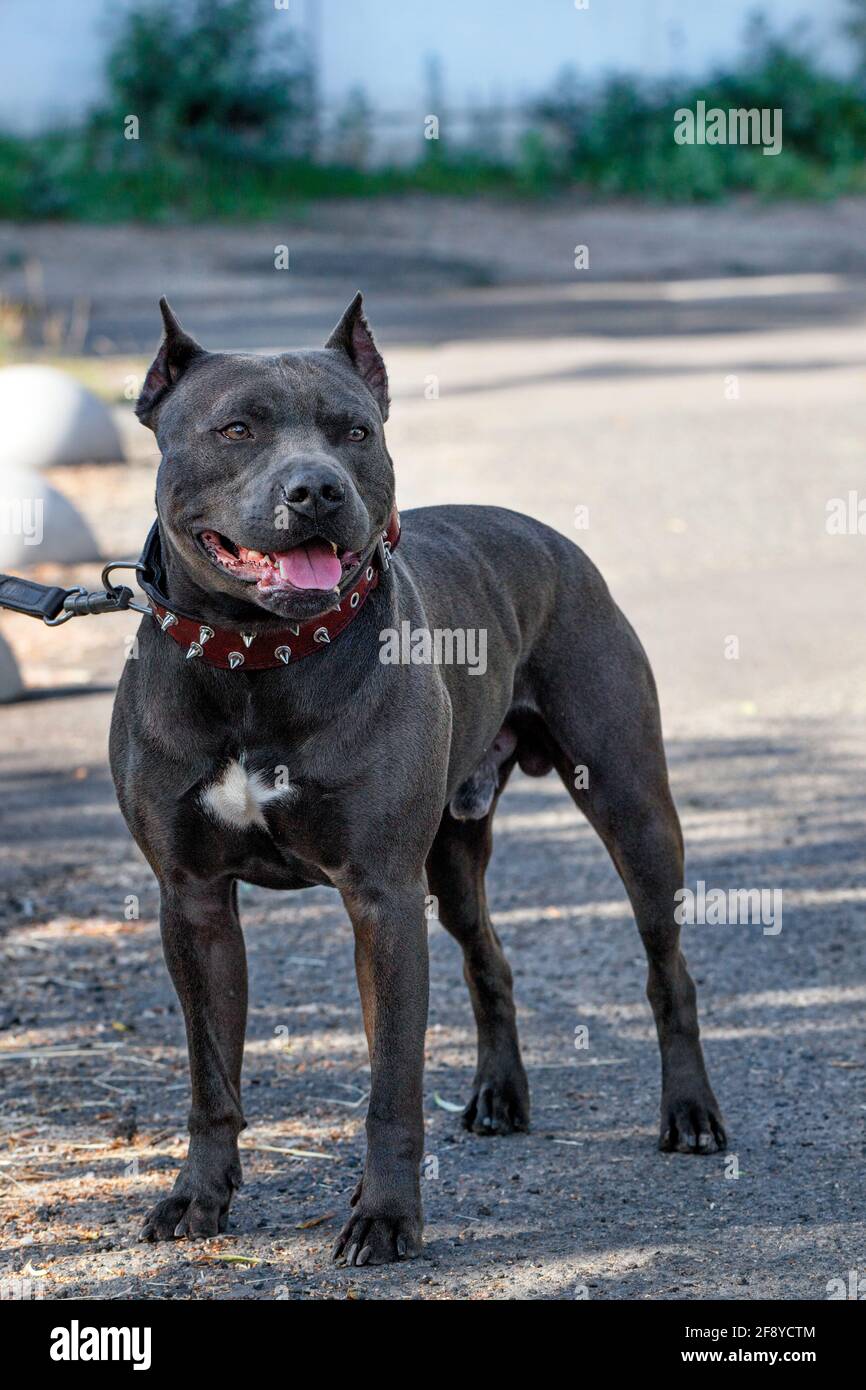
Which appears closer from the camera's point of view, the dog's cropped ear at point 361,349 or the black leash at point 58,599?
the dog's cropped ear at point 361,349

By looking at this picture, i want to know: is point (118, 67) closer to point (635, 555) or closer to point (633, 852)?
point (635, 555)

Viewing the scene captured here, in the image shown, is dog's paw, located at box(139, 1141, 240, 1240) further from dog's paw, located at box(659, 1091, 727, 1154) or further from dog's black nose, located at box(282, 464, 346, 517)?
dog's black nose, located at box(282, 464, 346, 517)

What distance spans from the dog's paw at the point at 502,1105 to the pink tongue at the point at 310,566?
63.3 inches

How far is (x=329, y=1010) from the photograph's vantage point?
5.32 meters

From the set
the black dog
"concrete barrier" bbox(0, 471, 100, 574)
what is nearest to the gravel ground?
"concrete barrier" bbox(0, 471, 100, 574)

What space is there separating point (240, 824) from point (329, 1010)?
69.3 inches

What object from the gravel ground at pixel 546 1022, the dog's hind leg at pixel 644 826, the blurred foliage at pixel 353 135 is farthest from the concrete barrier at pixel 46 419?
the blurred foliage at pixel 353 135

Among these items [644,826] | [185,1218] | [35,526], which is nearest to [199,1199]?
[185,1218]

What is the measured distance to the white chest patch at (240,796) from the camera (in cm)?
364

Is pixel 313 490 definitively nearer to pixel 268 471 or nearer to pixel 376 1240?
pixel 268 471

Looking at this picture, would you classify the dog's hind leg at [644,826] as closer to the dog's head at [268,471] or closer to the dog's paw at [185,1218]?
the dog's head at [268,471]

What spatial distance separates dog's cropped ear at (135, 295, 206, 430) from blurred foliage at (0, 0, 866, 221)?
1153 inches

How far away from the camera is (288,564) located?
347cm

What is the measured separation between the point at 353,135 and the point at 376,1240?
3366cm
